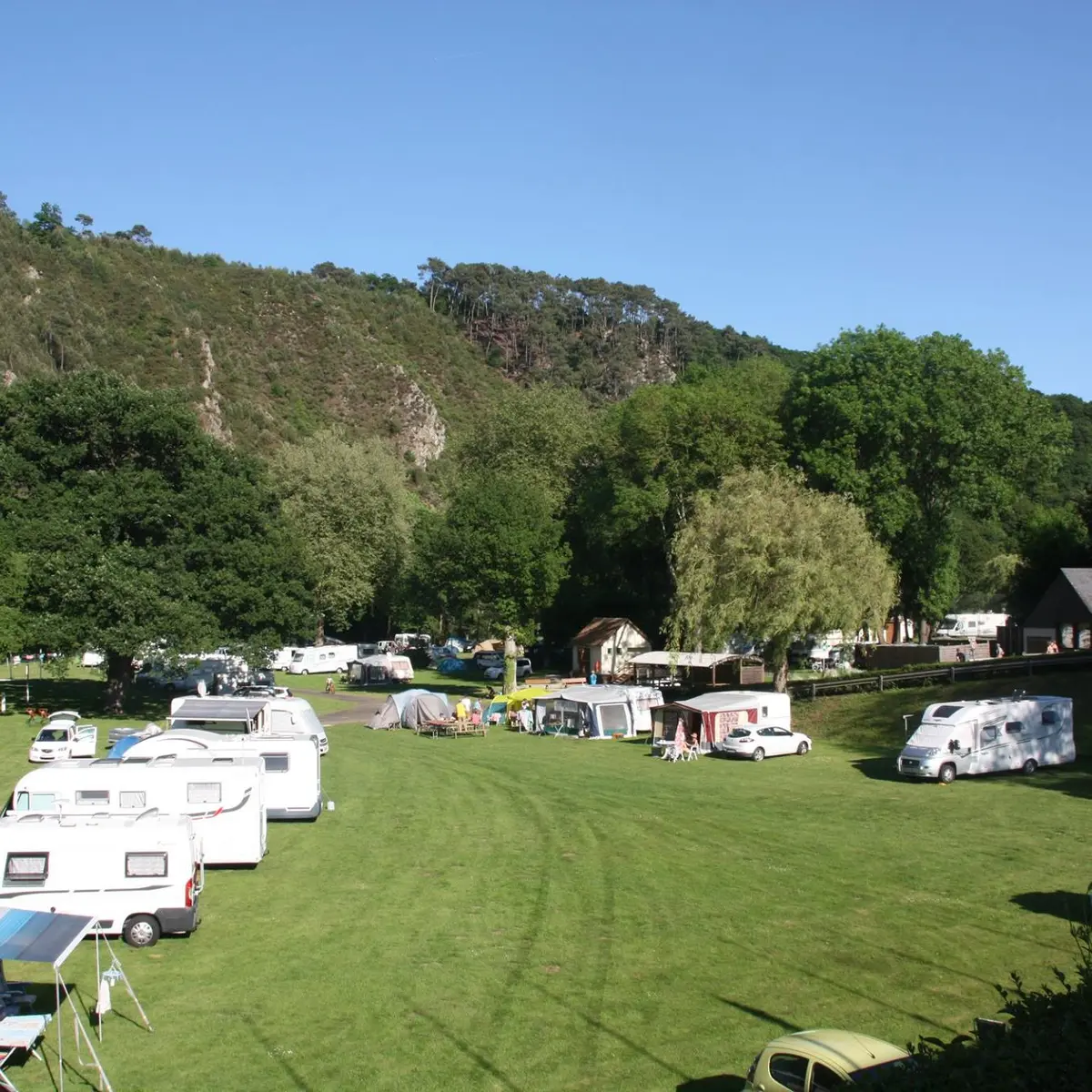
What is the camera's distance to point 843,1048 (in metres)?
9.85

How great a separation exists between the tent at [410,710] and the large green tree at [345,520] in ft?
96.7

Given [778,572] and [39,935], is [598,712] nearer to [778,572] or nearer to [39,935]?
[778,572]

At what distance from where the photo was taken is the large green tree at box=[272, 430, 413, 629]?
7525 centimetres

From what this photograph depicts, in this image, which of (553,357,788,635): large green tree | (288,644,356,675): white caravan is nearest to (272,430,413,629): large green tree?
(288,644,356,675): white caravan

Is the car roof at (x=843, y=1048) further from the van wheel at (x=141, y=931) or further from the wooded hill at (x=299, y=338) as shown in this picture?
the wooded hill at (x=299, y=338)

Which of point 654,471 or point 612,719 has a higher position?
point 654,471

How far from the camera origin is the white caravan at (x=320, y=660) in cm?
7012

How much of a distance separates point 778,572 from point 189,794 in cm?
2848

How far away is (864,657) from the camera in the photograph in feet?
195

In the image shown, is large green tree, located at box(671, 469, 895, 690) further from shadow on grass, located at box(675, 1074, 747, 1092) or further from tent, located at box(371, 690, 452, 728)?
shadow on grass, located at box(675, 1074, 747, 1092)

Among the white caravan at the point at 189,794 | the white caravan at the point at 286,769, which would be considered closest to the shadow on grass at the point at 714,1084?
the white caravan at the point at 189,794

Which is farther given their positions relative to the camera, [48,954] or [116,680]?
[116,680]

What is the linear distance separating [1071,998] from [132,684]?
5411 cm

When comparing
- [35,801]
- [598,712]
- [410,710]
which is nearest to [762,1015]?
[35,801]
